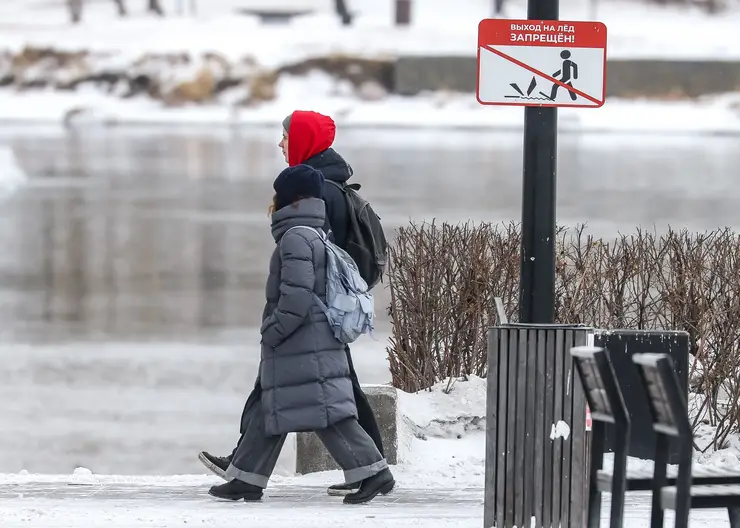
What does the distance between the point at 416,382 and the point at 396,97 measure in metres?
54.5

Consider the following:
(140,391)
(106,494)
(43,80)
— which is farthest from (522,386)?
(43,80)

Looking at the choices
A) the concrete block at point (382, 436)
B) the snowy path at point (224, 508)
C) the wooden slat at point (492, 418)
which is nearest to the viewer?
the wooden slat at point (492, 418)

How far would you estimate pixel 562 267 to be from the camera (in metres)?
7.64

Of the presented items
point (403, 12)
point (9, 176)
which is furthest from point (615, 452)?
point (403, 12)

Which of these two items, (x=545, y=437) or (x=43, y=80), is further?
(x=43, y=80)

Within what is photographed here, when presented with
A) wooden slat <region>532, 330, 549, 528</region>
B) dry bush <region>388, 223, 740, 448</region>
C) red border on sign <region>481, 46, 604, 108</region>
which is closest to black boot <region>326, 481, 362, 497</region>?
wooden slat <region>532, 330, 549, 528</region>

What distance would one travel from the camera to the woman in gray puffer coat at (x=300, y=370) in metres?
5.92

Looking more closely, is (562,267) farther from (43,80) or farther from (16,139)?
(43,80)

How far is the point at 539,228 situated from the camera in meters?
5.50

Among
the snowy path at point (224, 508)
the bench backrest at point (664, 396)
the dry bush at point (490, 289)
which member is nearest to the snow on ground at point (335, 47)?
the dry bush at point (490, 289)

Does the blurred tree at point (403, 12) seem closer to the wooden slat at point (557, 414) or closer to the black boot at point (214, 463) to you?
→ the black boot at point (214, 463)

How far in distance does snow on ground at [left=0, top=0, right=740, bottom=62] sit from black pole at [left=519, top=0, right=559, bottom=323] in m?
59.0

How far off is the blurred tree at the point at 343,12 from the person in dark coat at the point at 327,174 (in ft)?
213

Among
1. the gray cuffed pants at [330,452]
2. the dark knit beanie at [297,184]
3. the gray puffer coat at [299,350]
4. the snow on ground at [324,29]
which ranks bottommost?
the gray cuffed pants at [330,452]
